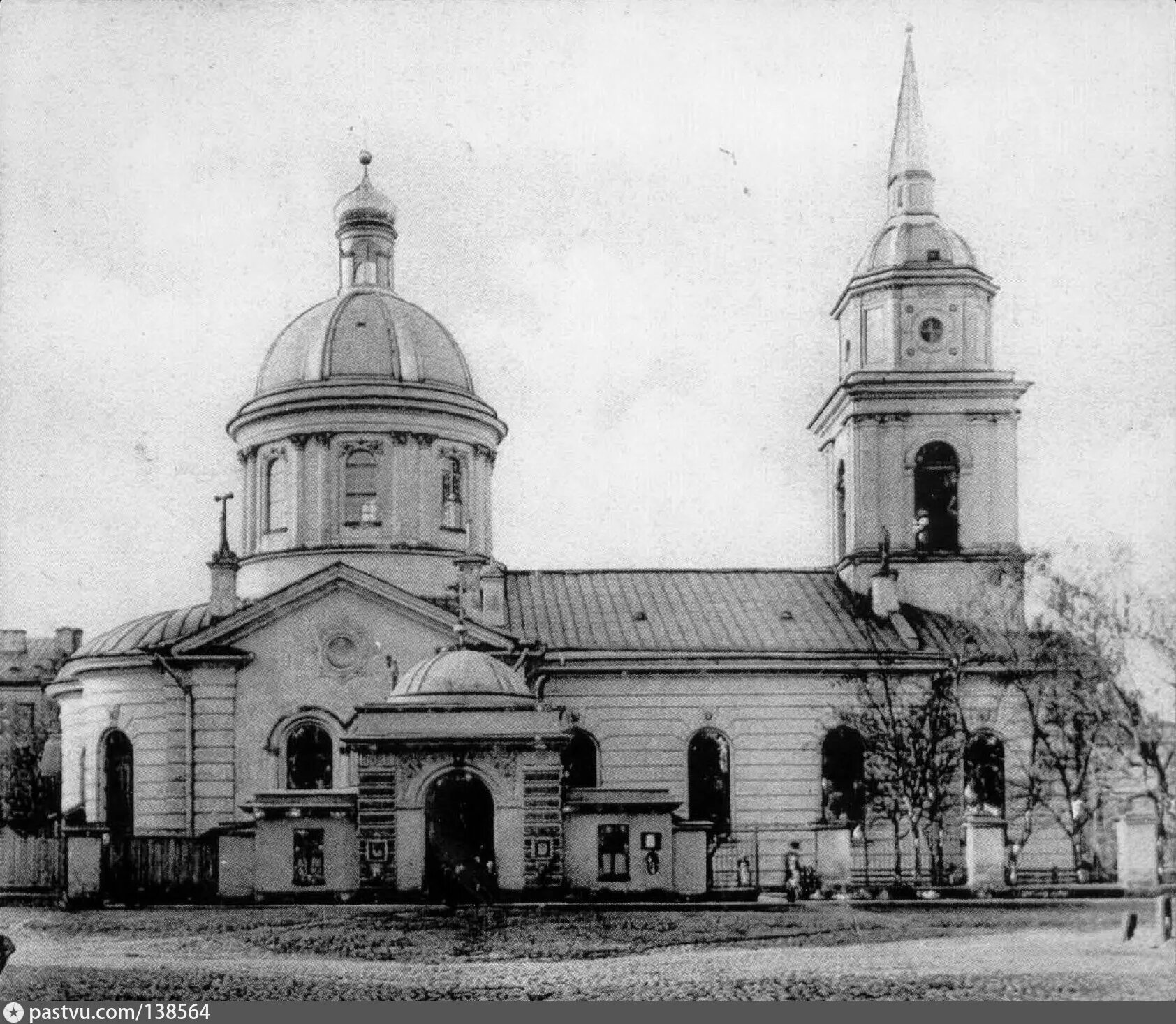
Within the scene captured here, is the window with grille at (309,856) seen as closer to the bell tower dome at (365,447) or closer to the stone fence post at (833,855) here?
the bell tower dome at (365,447)

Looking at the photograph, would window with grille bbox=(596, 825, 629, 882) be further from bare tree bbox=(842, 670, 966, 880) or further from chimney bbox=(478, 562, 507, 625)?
chimney bbox=(478, 562, 507, 625)

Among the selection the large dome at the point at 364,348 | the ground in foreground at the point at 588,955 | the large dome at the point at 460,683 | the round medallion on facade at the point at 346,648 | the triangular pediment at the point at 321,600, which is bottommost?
the ground in foreground at the point at 588,955

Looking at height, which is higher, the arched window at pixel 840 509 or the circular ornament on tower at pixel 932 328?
the circular ornament on tower at pixel 932 328

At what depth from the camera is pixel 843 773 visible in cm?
4275

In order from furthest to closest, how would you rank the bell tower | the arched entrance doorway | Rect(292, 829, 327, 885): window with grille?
the bell tower < Rect(292, 829, 327, 885): window with grille < the arched entrance doorway

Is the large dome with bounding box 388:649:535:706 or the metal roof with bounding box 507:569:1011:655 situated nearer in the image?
the large dome with bounding box 388:649:535:706

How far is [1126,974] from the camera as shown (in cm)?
2684

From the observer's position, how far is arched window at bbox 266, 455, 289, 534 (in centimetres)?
4512

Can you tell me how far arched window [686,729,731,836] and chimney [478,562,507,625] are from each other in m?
4.72

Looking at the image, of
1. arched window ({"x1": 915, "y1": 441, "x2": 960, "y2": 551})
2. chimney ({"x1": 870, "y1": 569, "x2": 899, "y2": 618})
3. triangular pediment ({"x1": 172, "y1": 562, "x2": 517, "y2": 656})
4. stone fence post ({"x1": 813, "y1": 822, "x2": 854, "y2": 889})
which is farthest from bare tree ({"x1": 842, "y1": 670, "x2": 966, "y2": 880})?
triangular pediment ({"x1": 172, "y1": 562, "x2": 517, "y2": 656})

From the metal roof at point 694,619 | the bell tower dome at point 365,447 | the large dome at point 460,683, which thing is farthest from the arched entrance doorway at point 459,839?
the bell tower dome at point 365,447

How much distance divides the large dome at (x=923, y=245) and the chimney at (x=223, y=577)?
590 inches

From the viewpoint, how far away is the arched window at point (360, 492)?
147 ft

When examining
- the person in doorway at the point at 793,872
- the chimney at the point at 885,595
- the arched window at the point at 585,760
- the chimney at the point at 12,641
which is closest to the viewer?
the person in doorway at the point at 793,872
